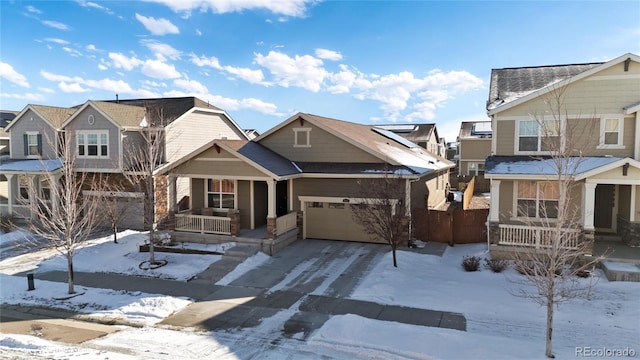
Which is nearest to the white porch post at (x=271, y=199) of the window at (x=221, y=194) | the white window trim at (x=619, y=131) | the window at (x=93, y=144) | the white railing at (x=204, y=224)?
the white railing at (x=204, y=224)

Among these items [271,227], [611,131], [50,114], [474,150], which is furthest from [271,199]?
[474,150]

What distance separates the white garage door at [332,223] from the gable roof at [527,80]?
25.2 ft

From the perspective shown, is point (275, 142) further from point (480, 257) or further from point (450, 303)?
point (450, 303)

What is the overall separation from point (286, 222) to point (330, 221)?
2.25 m

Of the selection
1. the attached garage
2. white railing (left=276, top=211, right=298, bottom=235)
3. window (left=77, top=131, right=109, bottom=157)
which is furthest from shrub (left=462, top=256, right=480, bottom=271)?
window (left=77, top=131, right=109, bottom=157)

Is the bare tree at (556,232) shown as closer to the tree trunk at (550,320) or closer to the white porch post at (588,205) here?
the tree trunk at (550,320)

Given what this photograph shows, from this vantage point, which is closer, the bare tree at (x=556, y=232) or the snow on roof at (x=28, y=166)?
the bare tree at (x=556, y=232)

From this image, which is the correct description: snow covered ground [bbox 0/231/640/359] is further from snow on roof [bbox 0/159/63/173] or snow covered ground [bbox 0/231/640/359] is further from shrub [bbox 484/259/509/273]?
snow on roof [bbox 0/159/63/173]

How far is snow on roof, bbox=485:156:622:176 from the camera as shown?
15.2 meters

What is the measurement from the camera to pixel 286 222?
63.1 ft

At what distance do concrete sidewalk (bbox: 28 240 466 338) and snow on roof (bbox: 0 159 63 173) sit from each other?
10.7 meters

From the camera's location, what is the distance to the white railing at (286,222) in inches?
727

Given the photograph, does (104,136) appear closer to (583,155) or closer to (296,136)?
(296,136)

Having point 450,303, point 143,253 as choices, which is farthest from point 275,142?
point 450,303
